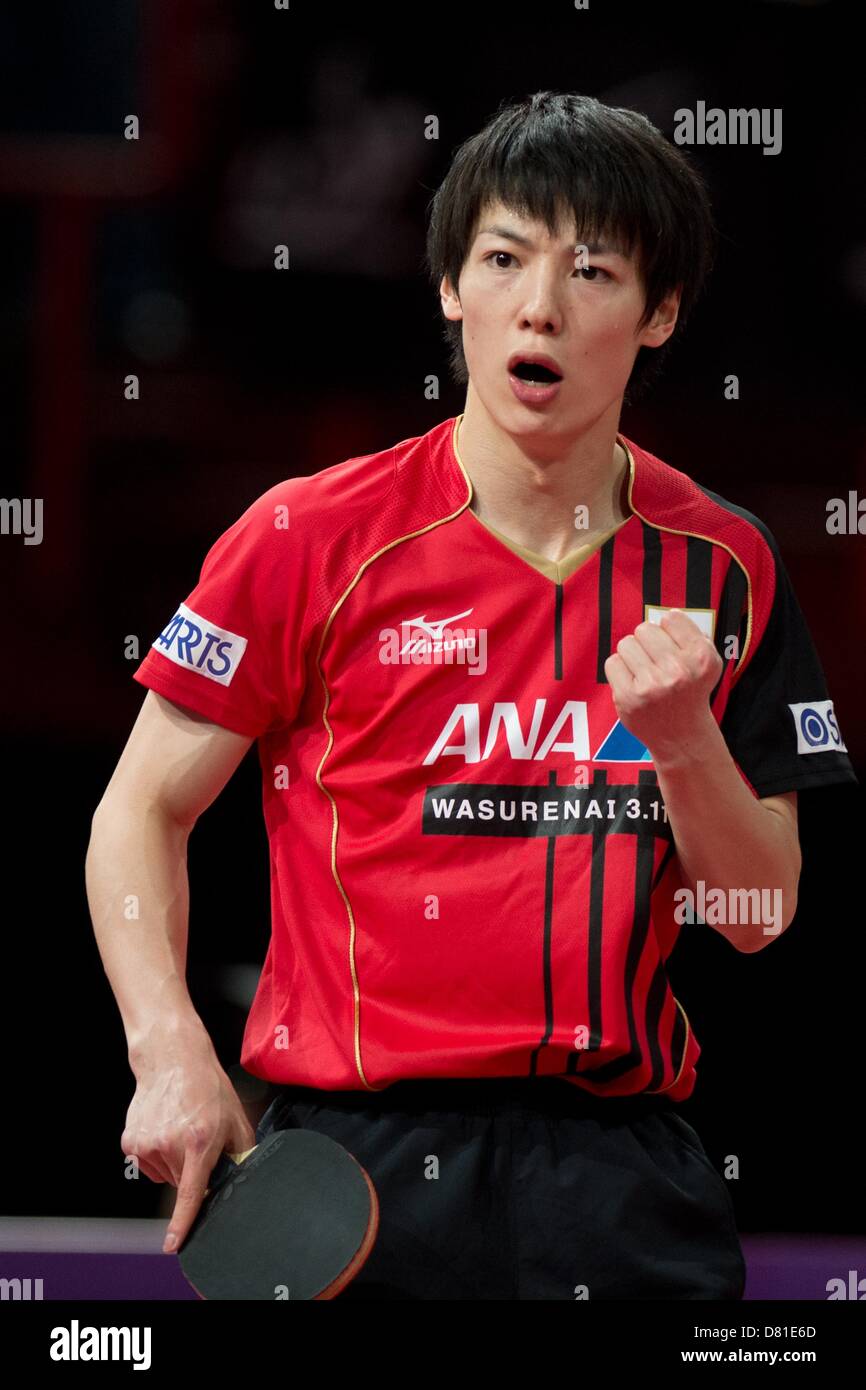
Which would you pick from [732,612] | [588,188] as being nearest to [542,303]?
[588,188]

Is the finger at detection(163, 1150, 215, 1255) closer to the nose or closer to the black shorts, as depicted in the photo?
the black shorts

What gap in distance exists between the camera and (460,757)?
1.87m

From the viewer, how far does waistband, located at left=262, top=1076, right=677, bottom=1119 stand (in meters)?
1.81

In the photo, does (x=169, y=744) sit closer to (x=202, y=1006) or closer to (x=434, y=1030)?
(x=434, y=1030)

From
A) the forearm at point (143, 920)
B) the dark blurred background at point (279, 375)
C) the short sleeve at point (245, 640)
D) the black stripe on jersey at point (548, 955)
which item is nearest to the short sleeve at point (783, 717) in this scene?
the black stripe on jersey at point (548, 955)

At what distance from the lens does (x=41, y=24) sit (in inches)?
117

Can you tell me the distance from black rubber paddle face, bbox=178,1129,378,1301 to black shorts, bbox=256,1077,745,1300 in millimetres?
149

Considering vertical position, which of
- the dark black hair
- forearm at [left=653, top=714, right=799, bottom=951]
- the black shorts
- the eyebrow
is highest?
the dark black hair

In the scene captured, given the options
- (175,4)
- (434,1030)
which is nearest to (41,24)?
(175,4)

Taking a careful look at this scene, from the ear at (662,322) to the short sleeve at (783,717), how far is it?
316 mm

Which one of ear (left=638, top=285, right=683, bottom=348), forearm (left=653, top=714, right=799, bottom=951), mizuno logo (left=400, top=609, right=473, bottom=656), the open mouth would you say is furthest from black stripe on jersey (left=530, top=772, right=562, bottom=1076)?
ear (left=638, top=285, right=683, bottom=348)

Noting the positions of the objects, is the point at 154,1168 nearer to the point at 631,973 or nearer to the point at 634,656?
the point at 631,973

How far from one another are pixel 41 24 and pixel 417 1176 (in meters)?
Answer: 2.12

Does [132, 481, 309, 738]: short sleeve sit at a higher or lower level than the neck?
lower
